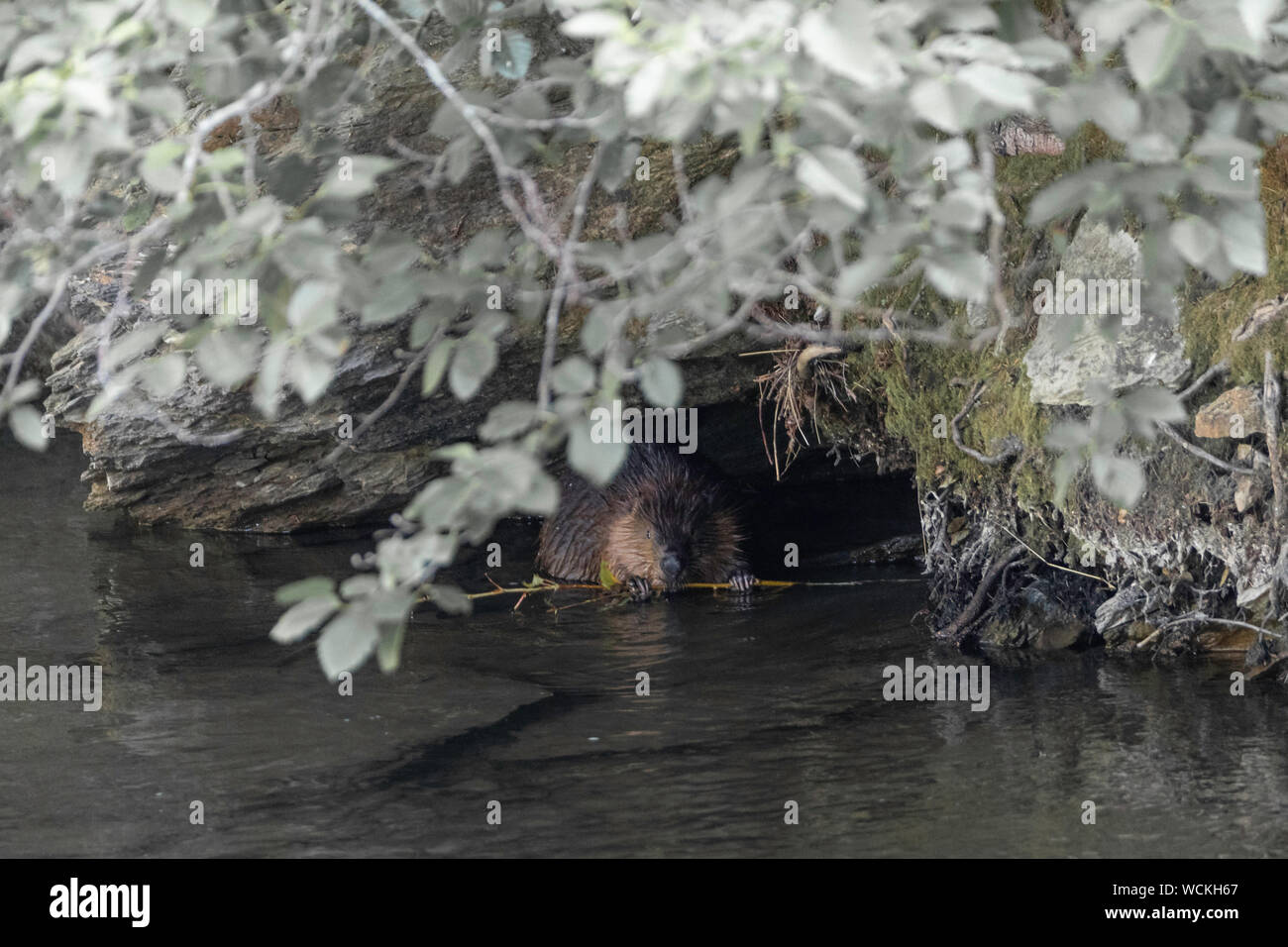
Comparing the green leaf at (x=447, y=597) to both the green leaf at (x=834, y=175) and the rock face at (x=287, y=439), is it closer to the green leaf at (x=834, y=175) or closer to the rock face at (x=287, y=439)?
the green leaf at (x=834, y=175)

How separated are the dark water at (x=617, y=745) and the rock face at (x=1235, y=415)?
921 mm

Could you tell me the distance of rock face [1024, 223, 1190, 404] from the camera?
4621 millimetres

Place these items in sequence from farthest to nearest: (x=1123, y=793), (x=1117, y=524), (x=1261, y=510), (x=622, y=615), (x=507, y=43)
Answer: (x=622, y=615)
(x=1117, y=524)
(x=1261, y=510)
(x=1123, y=793)
(x=507, y=43)

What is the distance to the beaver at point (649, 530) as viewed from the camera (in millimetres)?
6852

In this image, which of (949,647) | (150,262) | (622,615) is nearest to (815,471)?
(622,615)

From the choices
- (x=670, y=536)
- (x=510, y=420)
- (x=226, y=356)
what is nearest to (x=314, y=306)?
(x=226, y=356)

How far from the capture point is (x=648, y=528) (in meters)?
6.98

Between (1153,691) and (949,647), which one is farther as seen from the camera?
(949,647)

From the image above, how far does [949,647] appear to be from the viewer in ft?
17.6

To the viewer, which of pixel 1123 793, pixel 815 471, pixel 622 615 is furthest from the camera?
pixel 815 471

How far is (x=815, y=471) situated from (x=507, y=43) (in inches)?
209

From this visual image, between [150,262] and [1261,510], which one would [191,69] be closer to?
[150,262]

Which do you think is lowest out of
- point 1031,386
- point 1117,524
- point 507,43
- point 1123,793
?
point 1123,793

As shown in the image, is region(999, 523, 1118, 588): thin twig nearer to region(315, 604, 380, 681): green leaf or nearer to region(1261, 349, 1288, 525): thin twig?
region(1261, 349, 1288, 525): thin twig
